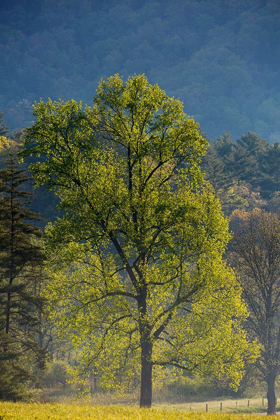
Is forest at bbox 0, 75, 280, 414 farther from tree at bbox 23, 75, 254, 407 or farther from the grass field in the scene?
the grass field

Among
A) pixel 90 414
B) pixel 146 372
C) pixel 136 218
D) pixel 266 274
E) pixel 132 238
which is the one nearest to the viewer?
pixel 90 414

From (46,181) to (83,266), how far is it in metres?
5.86

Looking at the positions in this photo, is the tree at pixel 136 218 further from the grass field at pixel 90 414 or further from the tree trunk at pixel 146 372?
the grass field at pixel 90 414

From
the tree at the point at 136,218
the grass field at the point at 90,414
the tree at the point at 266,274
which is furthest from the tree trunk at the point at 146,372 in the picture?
the tree at the point at 266,274

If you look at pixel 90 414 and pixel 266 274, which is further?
pixel 266 274

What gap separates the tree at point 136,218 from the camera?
24125mm

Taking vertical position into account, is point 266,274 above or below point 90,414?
above

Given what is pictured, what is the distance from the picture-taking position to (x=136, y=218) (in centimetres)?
2497

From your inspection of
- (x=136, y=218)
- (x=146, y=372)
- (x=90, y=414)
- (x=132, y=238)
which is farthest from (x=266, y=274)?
(x=90, y=414)

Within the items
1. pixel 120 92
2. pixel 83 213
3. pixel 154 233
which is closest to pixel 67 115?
pixel 120 92

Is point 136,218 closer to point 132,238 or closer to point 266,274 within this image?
point 132,238

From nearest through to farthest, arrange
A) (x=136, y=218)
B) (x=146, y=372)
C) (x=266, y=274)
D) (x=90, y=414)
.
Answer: (x=90, y=414) < (x=136, y=218) < (x=146, y=372) < (x=266, y=274)

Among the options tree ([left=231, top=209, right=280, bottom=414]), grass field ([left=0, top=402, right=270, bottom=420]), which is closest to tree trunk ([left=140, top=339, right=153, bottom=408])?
grass field ([left=0, top=402, right=270, bottom=420])

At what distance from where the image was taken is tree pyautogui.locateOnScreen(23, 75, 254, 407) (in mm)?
24125
